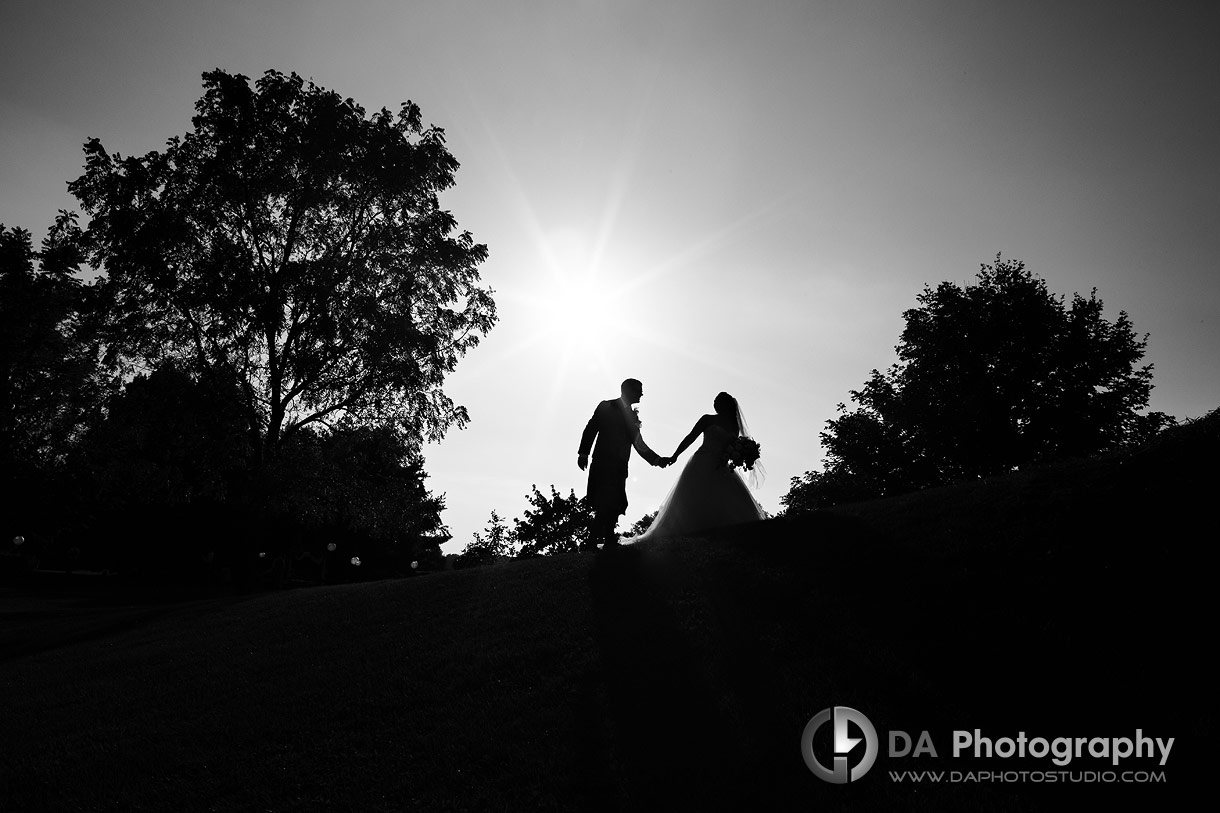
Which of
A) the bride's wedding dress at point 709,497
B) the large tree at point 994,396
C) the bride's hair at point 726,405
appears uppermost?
the large tree at point 994,396

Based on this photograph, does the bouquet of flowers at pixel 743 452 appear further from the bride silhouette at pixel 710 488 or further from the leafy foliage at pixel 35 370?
the leafy foliage at pixel 35 370

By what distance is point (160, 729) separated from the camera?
8.93m

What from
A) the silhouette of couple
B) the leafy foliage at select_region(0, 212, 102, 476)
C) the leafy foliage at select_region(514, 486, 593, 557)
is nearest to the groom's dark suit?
the silhouette of couple

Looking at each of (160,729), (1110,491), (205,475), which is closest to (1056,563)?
(1110,491)

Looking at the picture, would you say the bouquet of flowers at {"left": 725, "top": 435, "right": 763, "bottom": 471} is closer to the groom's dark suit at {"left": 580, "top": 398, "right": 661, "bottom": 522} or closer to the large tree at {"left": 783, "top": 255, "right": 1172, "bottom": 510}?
the groom's dark suit at {"left": 580, "top": 398, "right": 661, "bottom": 522}

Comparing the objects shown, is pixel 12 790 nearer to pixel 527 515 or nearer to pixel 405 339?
pixel 405 339

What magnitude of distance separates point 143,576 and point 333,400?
50.9 metres

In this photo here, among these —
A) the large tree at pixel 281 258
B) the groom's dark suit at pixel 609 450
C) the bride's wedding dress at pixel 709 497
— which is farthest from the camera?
the large tree at pixel 281 258

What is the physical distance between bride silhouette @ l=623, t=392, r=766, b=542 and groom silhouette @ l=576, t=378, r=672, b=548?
4.87 ft

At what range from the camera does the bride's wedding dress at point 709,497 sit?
1419 centimetres

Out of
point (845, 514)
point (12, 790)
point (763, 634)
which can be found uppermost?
point (845, 514)

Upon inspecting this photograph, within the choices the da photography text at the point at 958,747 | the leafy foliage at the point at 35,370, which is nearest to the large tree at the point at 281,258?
the leafy foliage at the point at 35,370

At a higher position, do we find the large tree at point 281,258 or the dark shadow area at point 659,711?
the large tree at point 281,258

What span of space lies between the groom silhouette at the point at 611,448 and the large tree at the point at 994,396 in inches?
1135
